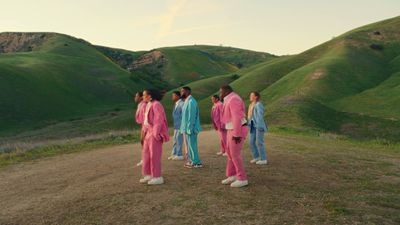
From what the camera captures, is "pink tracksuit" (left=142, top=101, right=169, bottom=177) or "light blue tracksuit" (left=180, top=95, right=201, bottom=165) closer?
"pink tracksuit" (left=142, top=101, right=169, bottom=177)

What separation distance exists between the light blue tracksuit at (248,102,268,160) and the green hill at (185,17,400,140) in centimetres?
1750

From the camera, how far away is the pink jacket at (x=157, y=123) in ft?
36.4

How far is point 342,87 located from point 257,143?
1962 inches

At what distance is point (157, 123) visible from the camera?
11.1 meters

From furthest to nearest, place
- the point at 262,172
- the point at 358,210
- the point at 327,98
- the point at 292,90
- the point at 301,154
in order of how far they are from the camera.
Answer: the point at 292,90 < the point at 327,98 < the point at 301,154 < the point at 262,172 < the point at 358,210

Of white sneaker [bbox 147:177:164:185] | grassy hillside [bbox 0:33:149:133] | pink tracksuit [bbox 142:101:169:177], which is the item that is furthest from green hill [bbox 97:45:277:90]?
white sneaker [bbox 147:177:164:185]

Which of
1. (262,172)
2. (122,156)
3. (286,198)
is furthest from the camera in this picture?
(122,156)

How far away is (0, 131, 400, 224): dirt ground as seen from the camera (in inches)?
330

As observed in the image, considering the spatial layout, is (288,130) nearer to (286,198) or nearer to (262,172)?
(262,172)

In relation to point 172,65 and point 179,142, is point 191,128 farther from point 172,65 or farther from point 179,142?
point 172,65

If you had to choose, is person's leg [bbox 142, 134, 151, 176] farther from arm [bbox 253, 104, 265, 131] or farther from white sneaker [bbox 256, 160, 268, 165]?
arm [bbox 253, 104, 265, 131]

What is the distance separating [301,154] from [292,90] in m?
43.6

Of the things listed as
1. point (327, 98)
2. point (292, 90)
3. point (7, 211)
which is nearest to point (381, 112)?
point (327, 98)

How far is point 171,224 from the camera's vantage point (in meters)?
7.98
